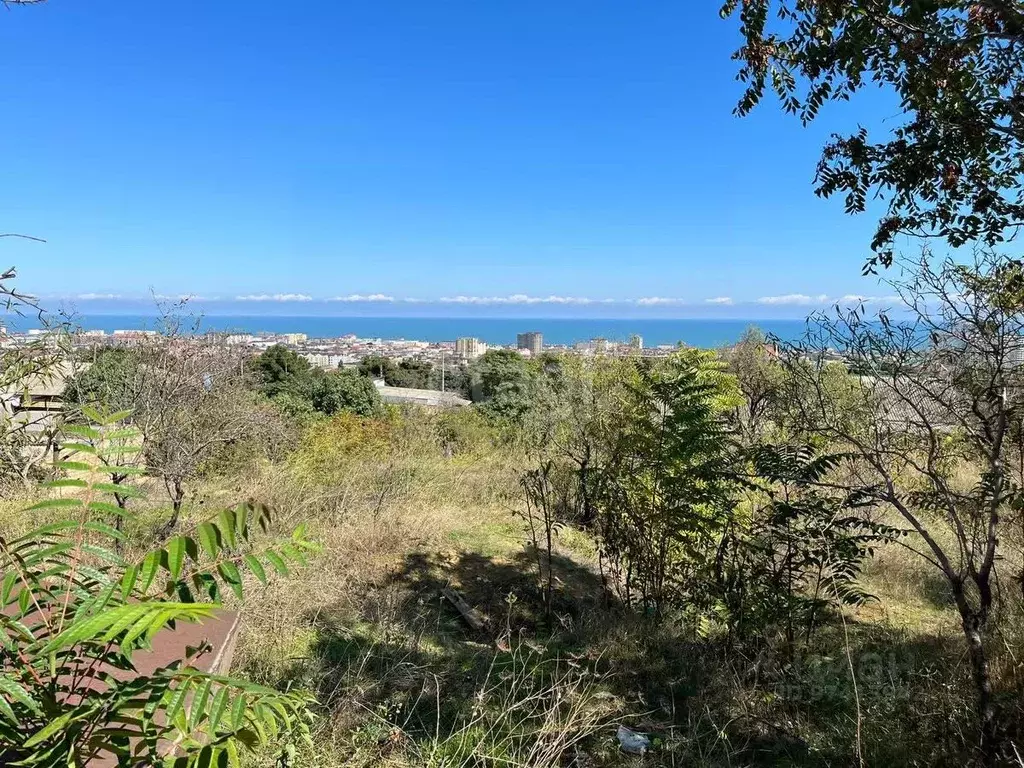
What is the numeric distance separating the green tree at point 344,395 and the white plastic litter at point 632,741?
14.0 m

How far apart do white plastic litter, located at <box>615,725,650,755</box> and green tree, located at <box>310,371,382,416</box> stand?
46.1 feet

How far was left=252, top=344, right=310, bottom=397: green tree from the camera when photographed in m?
17.9

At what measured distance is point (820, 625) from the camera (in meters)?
4.42

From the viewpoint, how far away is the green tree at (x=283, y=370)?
1794 centimetres

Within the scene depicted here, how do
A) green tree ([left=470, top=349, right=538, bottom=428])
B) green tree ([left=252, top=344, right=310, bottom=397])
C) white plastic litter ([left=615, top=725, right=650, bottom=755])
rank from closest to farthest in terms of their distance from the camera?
white plastic litter ([left=615, top=725, right=650, bottom=755]), green tree ([left=252, top=344, right=310, bottom=397]), green tree ([left=470, top=349, right=538, bottom=428])

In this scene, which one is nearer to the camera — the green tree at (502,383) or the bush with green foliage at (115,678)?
the bush with green foliage at (115,678)

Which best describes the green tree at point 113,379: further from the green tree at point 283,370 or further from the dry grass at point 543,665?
the green tree at point 283,370

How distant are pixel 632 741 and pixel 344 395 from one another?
15.5 meters

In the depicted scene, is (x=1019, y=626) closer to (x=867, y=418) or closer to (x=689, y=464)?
(x=867, y=418)

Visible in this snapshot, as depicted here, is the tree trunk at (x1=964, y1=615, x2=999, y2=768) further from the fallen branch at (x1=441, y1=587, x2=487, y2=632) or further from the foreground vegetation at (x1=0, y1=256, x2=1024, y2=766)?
the fallen branch at (x1=441, y1=587, x2=487, y2=632)

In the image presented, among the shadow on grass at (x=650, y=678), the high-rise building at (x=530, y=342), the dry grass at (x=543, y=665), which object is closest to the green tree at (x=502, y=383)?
the high-rise building at (x=530, y=342)

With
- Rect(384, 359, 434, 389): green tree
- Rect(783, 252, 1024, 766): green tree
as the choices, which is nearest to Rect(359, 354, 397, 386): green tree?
Rect(384, 359, 434, 389): green tree

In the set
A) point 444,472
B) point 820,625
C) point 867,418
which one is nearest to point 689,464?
point 867,418

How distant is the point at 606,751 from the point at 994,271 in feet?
10.3
